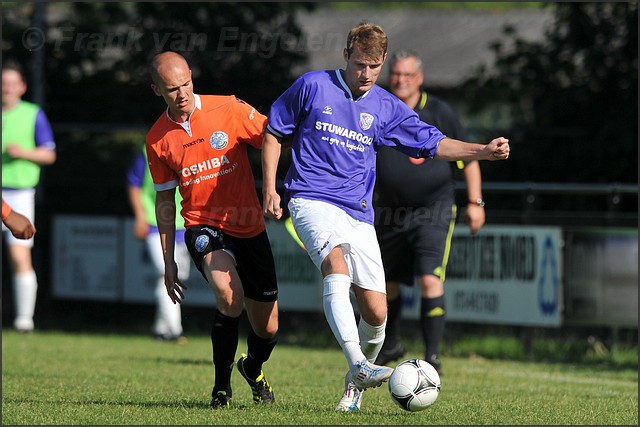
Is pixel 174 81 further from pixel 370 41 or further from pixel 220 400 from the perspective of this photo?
pixel 220 400

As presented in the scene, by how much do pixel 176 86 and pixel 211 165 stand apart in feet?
1.67

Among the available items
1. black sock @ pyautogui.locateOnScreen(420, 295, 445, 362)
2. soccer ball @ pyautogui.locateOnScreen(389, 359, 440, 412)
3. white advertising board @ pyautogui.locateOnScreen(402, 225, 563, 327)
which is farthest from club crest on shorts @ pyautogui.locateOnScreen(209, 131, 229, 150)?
white advertising board @ pyautogui.locateOnScreen(402, 225, 563, 327)

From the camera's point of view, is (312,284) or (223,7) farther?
(223,7)

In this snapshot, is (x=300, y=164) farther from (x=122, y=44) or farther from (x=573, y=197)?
(x=122, y=44)

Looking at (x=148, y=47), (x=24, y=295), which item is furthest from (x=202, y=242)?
(x=148, y=47)

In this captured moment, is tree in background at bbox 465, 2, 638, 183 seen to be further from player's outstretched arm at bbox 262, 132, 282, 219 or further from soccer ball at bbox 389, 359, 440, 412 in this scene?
soccer ball at bbox 389, 359, 440, 412

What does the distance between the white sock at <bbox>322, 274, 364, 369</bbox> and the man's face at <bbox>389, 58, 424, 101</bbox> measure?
10.2 feet

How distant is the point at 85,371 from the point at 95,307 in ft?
16.5

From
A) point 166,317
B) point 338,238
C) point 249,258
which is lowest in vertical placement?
point 166,317

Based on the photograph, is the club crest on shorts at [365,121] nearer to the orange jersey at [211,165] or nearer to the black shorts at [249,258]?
the orange jersey at [211,165]

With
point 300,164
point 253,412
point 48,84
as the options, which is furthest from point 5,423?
point 48,84

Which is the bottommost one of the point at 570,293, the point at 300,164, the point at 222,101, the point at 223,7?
the point at 570,293

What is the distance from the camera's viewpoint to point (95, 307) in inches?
549

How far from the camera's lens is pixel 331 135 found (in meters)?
6.38
